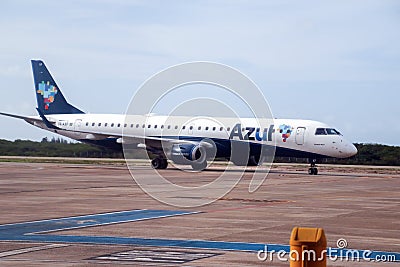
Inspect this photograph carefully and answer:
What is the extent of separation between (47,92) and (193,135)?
1271 cm

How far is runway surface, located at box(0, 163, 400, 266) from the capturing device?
1247 centimetres

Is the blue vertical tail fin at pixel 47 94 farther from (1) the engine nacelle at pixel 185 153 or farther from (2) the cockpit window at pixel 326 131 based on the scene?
(2) the cockpit window at pixel 326 131

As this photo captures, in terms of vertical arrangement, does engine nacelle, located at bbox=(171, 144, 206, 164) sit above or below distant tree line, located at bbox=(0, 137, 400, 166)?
below

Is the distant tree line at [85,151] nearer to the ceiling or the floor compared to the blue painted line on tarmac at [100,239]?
nearer to the ceiling

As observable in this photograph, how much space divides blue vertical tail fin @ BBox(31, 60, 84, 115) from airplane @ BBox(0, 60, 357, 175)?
0.21 ft

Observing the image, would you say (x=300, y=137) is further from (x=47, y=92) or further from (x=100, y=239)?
(x=100, y=239)

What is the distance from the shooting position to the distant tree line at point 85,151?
68438 millimetres

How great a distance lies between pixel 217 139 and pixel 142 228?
2904 cm

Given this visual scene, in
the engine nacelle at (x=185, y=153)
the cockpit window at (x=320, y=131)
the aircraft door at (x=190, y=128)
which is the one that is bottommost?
the engine nacelle at (x=185, y=153)

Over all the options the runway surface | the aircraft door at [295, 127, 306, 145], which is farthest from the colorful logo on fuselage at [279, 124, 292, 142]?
the runway surface

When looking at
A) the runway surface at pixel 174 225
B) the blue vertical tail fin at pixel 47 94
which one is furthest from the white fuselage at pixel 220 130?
the runway surface at pixel 174 225

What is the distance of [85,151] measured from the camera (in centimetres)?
6906

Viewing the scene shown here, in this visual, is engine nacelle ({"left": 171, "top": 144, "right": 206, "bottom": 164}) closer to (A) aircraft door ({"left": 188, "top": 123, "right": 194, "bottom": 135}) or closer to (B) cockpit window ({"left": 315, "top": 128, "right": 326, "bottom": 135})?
(A) aircraft door ({"left": 188, "top": 123, "right": 194, "bottom": 135})

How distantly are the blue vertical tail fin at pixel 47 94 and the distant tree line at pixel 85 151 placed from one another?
12.8m
